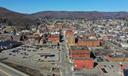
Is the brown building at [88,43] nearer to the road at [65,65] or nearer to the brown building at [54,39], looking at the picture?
the brown building at [54,39]

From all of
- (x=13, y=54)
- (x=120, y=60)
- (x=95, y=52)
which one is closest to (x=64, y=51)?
(x=95, y=52)

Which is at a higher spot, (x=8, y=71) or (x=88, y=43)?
(x=8, y=71)

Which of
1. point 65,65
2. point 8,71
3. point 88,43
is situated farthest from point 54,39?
point 8,71

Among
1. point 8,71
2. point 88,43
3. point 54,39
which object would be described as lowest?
point 54,39

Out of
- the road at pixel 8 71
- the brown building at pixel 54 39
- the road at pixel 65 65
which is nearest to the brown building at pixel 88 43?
the brown building at pixel 54 39

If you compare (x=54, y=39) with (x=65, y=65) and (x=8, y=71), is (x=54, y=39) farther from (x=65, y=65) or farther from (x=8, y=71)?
(x=8, y=71)

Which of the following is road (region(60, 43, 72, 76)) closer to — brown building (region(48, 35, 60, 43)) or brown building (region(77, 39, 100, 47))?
brown building (region(77, 39, 100, 47))

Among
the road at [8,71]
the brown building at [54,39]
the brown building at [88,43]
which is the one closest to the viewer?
the road at [8,71]

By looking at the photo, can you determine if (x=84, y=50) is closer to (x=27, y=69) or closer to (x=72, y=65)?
(x=72, y=65)

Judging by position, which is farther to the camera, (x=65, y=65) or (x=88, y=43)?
(x=88, y=43)

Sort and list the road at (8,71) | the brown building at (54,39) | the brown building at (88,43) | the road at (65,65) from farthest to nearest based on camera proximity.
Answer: the brown building at (54,39) < the brown building at (88,43) < the road at (65,65) < the road at (8,71)

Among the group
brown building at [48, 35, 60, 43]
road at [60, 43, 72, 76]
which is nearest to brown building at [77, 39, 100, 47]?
brown building at [48, 35, 60, 43]
